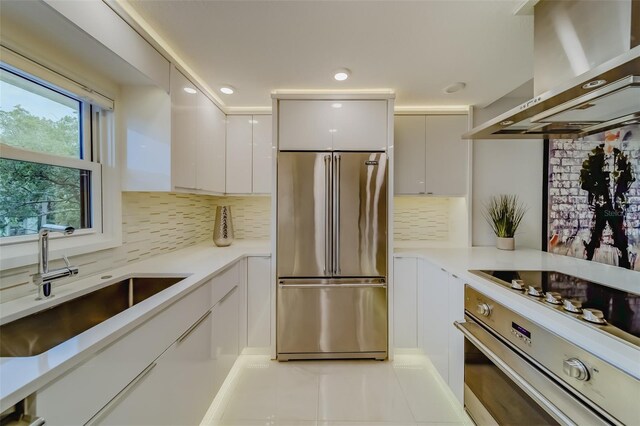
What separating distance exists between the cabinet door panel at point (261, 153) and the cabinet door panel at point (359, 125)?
75cm

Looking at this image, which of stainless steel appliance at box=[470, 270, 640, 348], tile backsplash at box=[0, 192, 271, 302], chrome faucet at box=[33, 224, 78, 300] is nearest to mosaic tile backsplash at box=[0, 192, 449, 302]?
tile backsplash at box=[0, 192, 271, 302]

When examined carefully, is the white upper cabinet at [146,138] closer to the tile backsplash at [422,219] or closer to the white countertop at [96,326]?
the white countertop at [96,326]

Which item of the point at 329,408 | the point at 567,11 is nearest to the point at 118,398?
the point at 329,408

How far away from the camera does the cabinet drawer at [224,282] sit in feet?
5.57

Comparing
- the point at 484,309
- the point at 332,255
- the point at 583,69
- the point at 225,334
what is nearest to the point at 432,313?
the point at 484,309

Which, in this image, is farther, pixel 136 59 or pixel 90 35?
pixel 136 59

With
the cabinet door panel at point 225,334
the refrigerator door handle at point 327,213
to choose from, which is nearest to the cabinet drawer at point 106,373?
the cabinet door panel at point 225,334

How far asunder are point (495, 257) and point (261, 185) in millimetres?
2101

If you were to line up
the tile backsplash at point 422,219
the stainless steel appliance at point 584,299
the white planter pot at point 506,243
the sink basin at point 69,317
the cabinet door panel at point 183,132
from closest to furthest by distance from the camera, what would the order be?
the stainless steel appliance at point 584,299
the sink basin at point 69,317
the cabinet door panel at point 183,132
the white planter pot at point 506,243
the tile backsplash at point 422,219

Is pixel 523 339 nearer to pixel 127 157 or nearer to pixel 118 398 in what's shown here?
pixel 118 398

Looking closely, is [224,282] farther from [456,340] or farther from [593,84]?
[593,84]

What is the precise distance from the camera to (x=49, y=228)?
3.63 ft

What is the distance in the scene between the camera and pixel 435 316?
1922 millimetres

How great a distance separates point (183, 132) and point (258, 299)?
142 centimetres
